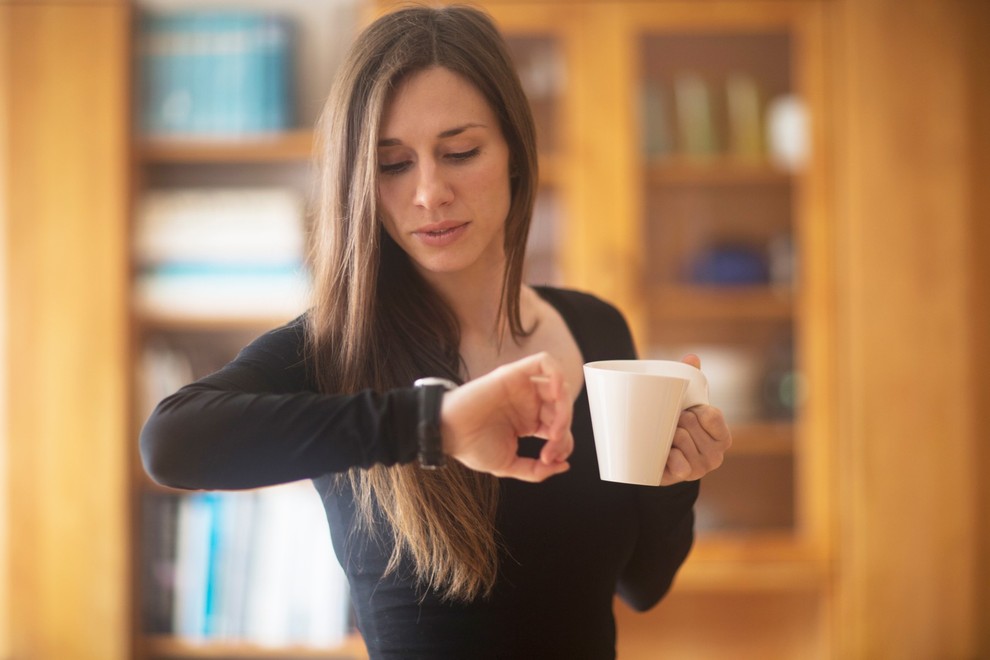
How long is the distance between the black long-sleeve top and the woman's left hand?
8.5 inches

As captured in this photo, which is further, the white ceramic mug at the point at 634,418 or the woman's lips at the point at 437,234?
the woman's lips at the point at 437,234

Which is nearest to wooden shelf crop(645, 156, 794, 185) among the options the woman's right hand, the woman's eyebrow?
the woman's eyebrow

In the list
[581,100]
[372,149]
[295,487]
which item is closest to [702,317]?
[581,100]

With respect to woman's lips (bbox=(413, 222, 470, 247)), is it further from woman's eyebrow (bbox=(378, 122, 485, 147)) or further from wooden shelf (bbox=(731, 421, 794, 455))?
wooden shelf (bbox=(731, 421, 794, 455))

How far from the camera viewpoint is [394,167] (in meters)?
0.96

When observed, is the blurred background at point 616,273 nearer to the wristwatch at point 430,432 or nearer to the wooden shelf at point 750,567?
the wooden shelf at point 750,567

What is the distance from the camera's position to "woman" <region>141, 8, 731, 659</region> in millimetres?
931

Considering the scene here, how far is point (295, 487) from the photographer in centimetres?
222

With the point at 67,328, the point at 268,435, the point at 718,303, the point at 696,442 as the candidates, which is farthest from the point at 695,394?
the point at 67,328

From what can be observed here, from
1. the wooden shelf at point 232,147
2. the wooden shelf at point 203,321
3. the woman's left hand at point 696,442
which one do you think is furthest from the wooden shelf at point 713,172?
the woman's left hand at point 696,442

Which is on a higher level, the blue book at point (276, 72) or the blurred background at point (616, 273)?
the blue book at point (276, 72)

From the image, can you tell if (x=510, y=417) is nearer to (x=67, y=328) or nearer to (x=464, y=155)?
(x=464, y=155)

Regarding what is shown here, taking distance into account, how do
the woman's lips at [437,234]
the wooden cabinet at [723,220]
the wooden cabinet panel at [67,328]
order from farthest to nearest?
the wooden cabinet at [723,220], the wooden cabinet panel at [67,328], the woman's lips at [437,234]

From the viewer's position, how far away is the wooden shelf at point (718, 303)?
225 cm
